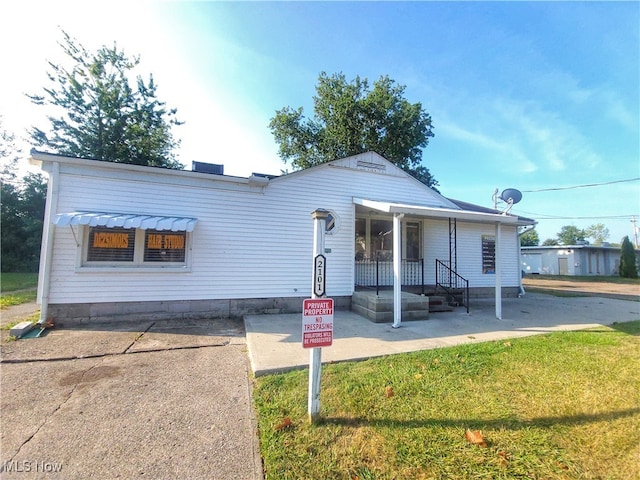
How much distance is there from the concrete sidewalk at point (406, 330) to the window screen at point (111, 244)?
10.7 ft

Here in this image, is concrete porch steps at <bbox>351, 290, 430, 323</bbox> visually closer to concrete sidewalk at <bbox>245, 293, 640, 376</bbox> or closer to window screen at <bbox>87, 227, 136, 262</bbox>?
concrete sidewalk at <bbox>245, 293, 640, 376</bbox>

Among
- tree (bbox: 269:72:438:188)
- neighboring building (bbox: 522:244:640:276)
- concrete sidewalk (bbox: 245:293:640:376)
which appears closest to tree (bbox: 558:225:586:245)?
neighboring building (bbox: 522:244:640:276)

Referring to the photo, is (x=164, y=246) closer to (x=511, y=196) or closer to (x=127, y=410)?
(x=127, y=410)

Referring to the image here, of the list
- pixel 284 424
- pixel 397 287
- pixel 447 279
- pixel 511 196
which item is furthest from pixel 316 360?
pixel 511 196

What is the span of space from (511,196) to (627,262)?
91.3ft

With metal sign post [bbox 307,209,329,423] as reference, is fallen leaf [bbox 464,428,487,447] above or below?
below

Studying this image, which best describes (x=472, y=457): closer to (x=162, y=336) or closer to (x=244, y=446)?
(x=244, y=446)

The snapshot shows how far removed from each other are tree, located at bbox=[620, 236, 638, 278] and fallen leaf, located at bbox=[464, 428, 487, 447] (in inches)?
1397

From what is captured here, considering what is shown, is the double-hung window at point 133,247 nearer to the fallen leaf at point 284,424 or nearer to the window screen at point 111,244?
the window screen at point 111,244

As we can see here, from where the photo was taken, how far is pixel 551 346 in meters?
4.69

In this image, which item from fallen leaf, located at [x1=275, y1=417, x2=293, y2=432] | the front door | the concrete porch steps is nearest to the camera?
fallen leaf, located at [x1=275, y1=417, x2=293, y2=432]

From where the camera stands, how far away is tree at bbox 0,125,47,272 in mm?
20641

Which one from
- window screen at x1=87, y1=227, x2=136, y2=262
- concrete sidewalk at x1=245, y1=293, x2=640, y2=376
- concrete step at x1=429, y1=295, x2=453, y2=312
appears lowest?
concrete sidewalk at x1=245, y1=293, x2=640, y2=376

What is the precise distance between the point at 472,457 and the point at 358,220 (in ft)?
23.9
